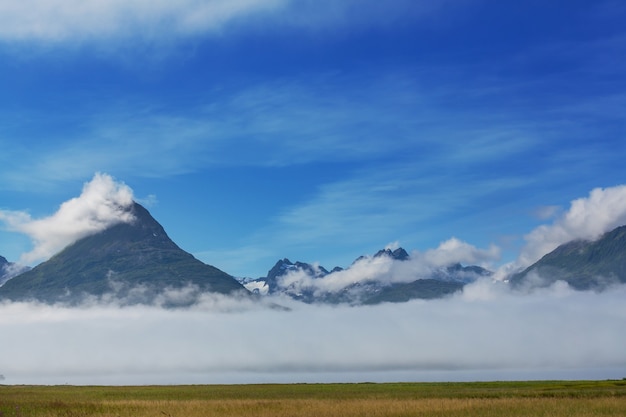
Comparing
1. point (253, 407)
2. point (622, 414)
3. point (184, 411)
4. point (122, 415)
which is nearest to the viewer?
point (622, 414)

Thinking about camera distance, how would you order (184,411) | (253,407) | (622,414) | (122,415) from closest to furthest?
1. (622,414)
2. (122,415)
3. (184,411)
4. (253,407)

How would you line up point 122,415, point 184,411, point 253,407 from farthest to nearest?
point 253,407 → point 184,411 → point 122,415

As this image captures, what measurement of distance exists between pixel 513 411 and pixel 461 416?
546 cm

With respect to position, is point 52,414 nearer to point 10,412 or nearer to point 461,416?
point 10,412

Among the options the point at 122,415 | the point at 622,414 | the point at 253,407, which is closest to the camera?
the point at 622,414

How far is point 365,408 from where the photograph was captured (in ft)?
225

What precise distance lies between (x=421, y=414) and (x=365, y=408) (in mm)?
5905

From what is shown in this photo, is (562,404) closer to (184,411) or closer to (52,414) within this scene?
(184,411)

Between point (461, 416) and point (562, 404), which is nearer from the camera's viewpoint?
point (461, 416)

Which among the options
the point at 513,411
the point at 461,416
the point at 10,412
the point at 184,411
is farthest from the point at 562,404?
the point at 10,412

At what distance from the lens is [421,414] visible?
214ft

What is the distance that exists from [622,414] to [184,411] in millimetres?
38649

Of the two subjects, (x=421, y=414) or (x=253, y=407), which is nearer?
(x=421, y=414)

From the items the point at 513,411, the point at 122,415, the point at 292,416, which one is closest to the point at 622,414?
the point at 513,411
